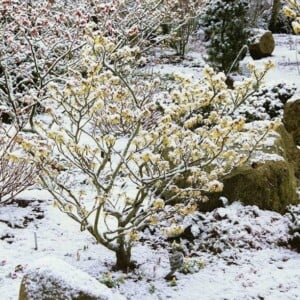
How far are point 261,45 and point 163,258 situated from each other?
1258 cm

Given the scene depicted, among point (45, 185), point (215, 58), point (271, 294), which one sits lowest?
point (271, 294)

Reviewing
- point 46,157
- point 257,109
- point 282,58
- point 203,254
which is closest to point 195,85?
point 46,157

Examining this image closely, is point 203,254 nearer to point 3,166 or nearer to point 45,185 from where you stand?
point 45,185

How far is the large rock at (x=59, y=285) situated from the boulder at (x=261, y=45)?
1400cm

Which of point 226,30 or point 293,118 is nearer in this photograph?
point 293,118

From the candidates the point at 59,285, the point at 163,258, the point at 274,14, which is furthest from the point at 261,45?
the point at 59,285

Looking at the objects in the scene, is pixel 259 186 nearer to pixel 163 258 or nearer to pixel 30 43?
pixel 163 258

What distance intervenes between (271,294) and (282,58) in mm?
13525

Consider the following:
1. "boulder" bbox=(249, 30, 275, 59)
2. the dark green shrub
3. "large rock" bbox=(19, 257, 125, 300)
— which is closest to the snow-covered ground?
"large rock" bbox=(19, 257, 125, 300)

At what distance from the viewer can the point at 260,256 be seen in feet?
18.0

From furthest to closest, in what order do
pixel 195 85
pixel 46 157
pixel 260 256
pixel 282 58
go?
pixel 282 58
pixel 260 256
pixel 195 85
pixel 46 157

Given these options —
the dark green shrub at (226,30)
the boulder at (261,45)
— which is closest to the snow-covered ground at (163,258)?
the dark green shrub at (226,30)

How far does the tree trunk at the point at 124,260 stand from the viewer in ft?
16.4

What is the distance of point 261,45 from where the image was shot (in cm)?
1641
